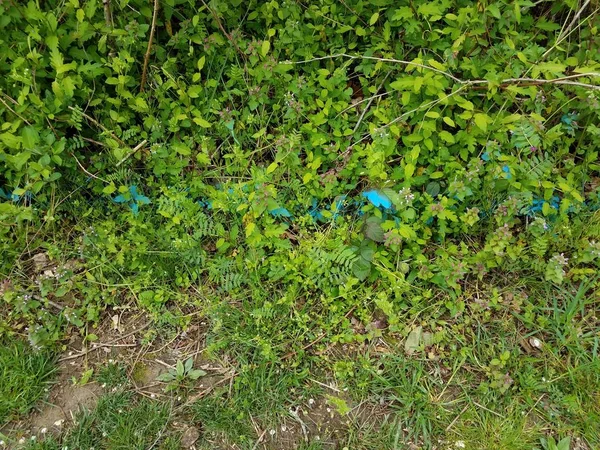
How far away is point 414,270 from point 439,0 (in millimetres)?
1390

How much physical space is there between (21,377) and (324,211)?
1.66 meters

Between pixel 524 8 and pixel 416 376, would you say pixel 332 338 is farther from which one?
pixel 524 8

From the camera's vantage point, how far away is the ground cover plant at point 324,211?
7.57ft

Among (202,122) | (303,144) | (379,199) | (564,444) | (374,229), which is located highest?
(202,122)

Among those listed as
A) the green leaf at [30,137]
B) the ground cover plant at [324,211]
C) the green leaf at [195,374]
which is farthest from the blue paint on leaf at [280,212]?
the green leaf at [30,137]

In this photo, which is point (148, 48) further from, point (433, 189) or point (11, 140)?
point (433, 189)

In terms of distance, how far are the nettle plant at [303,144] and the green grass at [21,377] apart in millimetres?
311

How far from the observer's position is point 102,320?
2598mm

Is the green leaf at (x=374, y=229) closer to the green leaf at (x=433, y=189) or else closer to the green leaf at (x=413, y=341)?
the green leaf at (x=433, y=189)

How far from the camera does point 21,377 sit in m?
2.35

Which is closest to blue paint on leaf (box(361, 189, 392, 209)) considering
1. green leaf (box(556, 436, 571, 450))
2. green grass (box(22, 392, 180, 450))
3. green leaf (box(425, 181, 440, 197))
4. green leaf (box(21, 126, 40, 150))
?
green leaf (box(425, 181, 440, 197))

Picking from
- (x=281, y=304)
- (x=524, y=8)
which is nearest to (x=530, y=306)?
(x=281, y=304)

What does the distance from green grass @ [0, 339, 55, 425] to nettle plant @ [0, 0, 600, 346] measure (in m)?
0.31

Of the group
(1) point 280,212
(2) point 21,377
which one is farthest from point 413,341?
(2) point 21,377
